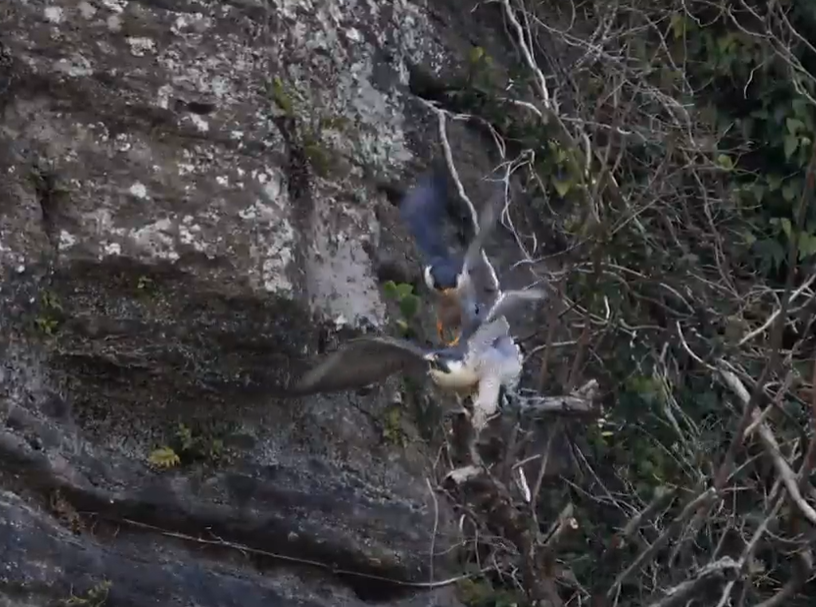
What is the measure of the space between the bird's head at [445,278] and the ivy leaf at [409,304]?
0.39 m

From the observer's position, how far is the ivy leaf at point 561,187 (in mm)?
3399

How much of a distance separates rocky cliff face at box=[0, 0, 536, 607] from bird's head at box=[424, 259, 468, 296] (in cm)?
34

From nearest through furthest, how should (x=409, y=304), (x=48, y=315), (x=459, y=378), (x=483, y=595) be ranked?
(x=459, y=378), (x=48, y=315), (x=409, y=304), (x=483, y=595)

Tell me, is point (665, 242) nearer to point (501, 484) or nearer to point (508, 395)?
point (508, 395)

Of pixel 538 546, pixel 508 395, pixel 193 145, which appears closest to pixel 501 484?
pixel 538 546

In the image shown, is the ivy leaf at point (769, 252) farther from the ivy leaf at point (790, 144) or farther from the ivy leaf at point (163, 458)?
the ivy leaf at point (163, 458)

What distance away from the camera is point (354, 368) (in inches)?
95.3

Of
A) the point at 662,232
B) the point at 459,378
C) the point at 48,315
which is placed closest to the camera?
the point at 459,378

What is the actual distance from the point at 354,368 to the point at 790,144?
6.23 ft

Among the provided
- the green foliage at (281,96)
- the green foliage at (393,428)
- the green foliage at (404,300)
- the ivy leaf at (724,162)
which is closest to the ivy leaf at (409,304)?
the green foliage at (404,300)

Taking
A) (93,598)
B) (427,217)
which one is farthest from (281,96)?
(93,598)

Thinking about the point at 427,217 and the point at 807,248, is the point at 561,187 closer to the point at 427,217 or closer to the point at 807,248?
the point at 807,248

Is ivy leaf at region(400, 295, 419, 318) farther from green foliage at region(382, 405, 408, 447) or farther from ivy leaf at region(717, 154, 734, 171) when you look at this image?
ivy leaf at region(717, 154, 734, 171)

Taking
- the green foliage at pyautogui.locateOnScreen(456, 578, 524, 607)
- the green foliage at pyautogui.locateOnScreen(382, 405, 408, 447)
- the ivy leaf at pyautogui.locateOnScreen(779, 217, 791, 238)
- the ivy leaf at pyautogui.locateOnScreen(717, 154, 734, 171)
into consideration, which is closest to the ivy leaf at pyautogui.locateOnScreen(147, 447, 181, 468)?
the green foliage at pyautogui.locateOnScreen(382, 405, 408, 447)
